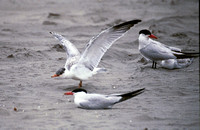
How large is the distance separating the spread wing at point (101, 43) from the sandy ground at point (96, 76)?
0.48 meters

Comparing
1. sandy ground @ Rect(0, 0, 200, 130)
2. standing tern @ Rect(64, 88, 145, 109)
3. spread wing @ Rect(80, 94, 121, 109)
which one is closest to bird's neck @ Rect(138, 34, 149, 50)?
sandy ground @ Rect(0, 0, 200, 130)

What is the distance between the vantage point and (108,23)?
12992 millimetres

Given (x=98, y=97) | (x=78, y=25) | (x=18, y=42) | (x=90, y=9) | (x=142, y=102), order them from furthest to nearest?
(x=90, y=9) → (x=78, y=25) → (x=18, y=42) → (x=142, y=102) → (x=98, y=97)

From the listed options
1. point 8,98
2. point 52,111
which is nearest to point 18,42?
point 8,98

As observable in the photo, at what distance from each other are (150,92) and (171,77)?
121 cm

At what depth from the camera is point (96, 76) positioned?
8.38m

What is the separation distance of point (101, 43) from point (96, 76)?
3.90ft

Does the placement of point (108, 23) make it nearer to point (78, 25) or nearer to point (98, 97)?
point (78, 25)

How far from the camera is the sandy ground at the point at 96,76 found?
18.9ft

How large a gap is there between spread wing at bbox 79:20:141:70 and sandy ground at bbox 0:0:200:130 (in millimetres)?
478

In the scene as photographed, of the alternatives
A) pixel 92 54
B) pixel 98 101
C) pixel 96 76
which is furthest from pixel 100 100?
pixel 96 76

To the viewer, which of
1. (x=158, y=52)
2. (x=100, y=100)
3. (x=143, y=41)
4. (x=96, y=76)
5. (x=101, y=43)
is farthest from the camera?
(x=143, y=41)

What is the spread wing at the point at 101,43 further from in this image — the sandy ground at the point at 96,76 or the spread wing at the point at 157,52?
the spread wing at the point at 157,52

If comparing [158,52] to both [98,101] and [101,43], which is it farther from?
[98,101]
